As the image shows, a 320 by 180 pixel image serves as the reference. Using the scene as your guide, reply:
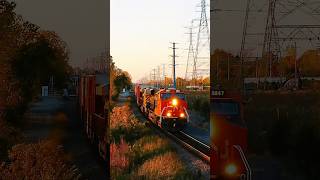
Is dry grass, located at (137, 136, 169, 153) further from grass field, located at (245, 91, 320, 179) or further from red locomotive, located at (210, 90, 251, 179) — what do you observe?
grass field, located at (245, 91, 320, 179)

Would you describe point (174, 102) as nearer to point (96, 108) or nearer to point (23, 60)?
point (96, 108)

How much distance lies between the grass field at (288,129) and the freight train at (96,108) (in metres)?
4.24

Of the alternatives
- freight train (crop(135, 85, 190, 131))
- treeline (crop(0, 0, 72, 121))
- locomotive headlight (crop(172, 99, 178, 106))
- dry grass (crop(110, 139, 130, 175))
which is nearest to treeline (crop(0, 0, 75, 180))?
treeline (crop(0, 0, 72, 121))

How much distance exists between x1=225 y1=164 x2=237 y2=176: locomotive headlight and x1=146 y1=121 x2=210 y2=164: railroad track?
644 mm

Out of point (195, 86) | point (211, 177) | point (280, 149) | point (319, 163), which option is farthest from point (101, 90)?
point (280, 149)

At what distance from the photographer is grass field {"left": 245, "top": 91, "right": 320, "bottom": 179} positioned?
787cm

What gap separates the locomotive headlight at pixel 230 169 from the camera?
18.7ft

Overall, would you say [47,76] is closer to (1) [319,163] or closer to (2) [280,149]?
(1) [319,163]

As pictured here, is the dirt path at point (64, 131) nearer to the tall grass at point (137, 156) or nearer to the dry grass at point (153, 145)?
the tall grass at point (137, 156)

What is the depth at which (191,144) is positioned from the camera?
325 inches

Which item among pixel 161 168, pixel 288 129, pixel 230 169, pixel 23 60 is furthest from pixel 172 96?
pixel 23 60

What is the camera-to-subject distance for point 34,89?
13.0ft

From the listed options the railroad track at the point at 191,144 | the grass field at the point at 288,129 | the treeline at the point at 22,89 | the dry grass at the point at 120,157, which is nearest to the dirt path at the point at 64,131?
the treeline at the point at 22,89

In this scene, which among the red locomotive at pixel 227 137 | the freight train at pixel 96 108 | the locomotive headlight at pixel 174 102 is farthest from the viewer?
the locomotive headlight at pixel 174 102
